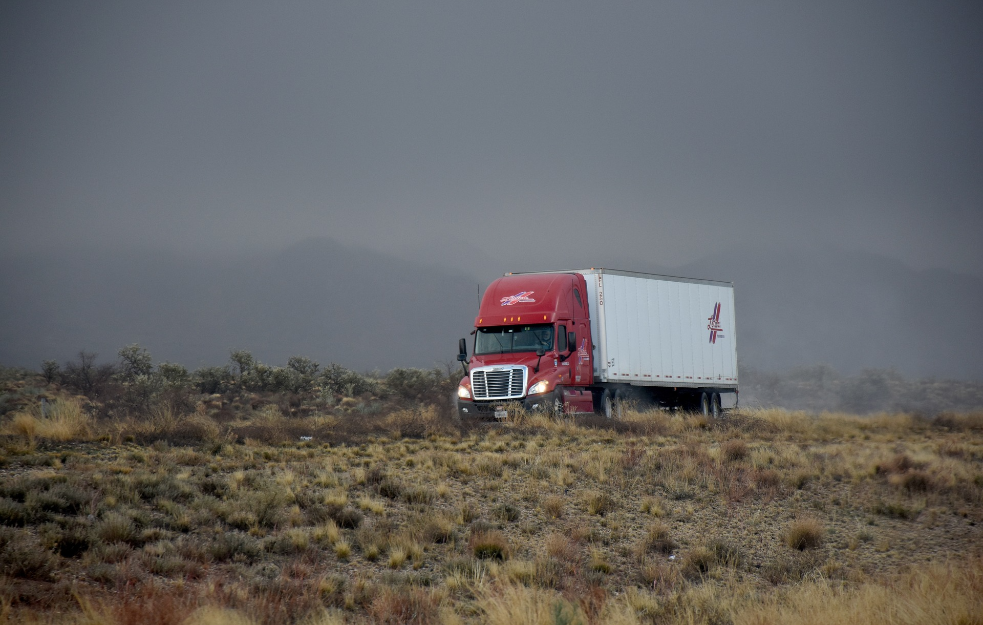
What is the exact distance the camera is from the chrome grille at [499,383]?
21734 mm

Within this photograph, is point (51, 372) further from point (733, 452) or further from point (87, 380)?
point (733, 452)

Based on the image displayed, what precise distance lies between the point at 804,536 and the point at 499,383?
12.4 meters

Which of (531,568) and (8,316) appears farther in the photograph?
(8,316)

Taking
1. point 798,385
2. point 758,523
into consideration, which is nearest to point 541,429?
point 758,523

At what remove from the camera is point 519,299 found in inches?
902

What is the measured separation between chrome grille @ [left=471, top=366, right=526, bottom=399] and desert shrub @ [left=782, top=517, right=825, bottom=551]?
11625 mm

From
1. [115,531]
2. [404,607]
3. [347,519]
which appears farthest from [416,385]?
[404,607]

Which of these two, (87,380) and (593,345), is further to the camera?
(87,380)

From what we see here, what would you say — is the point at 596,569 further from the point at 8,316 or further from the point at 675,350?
the point at 8,316

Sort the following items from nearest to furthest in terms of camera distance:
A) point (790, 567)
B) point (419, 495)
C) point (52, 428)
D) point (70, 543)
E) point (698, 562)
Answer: point (70, 543) → point (790, 567) → point (698, 562) → point (419, 495) → point (52, 428)

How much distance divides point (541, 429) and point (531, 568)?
11.2m

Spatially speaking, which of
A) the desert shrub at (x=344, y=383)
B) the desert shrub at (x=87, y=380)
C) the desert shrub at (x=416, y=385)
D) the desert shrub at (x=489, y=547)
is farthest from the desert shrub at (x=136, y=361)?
the desert shrub at (x=489, y=547)

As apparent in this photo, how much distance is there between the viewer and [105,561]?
26.3 ft

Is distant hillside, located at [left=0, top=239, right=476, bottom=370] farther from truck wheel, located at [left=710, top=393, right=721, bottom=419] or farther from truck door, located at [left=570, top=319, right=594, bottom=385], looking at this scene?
truck door, located at [left=570, top=319, right=594, bottom=385]
